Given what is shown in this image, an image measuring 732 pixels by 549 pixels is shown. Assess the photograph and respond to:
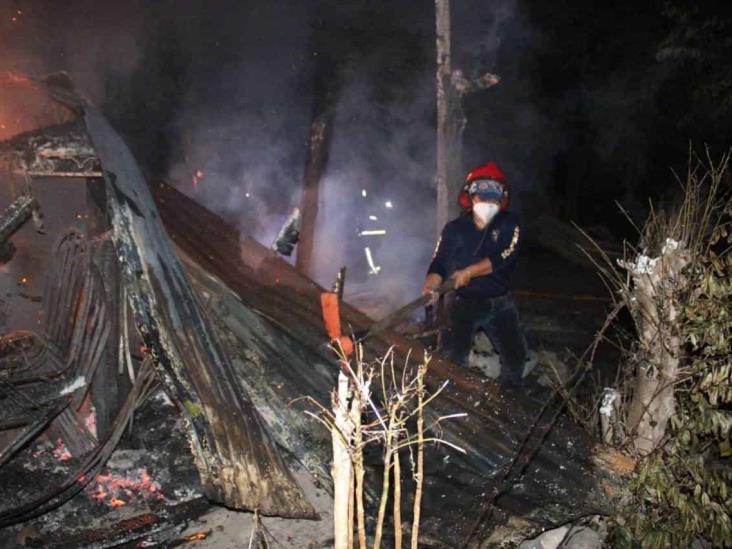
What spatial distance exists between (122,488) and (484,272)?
3.59 meters

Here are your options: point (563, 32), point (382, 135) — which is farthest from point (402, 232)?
point (563, 32)

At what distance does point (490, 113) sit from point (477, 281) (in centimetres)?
1275

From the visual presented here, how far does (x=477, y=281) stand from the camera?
19.4 ft

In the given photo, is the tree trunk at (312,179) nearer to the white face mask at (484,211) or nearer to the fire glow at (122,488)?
the white face mask at (484,211)

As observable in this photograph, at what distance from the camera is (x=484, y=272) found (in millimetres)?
5797

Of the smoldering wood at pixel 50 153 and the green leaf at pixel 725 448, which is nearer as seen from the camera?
the green leaf at pixel 725 448

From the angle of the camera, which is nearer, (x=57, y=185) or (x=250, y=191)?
(x=57, y=185)

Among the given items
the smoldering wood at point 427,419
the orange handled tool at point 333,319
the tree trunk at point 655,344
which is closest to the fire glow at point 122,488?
the smoldering wood at point 427,419

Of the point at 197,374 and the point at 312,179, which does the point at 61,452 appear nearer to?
the point at 197,374

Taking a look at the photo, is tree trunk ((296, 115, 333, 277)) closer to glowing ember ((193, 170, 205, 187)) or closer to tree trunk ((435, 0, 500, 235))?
tree trunk ((435, 0, 500, 235))

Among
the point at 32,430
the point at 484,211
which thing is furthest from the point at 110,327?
the point at 484,211

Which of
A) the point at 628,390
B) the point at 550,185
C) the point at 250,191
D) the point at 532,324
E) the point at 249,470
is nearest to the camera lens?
the point at 249,470

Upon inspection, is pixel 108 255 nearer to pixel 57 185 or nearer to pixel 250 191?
pixel 57 185

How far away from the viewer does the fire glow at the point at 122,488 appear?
15.0 feet
